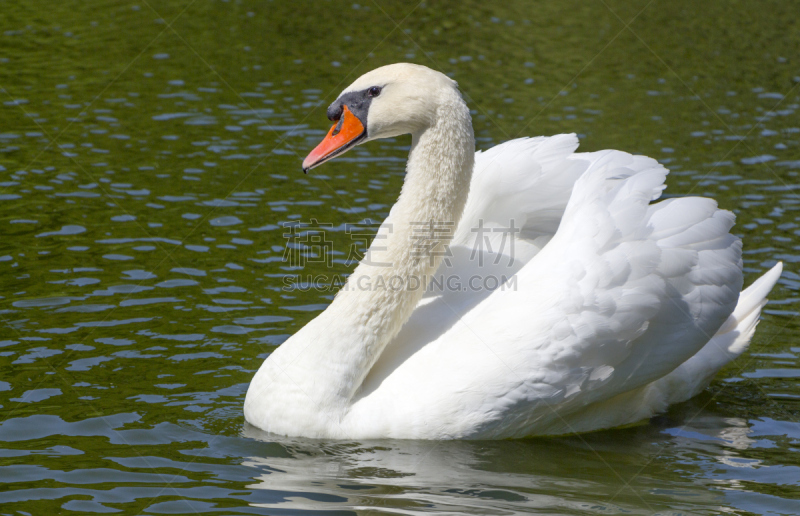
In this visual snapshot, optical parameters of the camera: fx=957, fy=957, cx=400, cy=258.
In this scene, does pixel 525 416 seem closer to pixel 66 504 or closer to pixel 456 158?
pixel 456 158

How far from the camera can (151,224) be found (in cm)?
983

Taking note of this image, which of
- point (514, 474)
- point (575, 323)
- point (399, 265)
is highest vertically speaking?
point (399, 265)

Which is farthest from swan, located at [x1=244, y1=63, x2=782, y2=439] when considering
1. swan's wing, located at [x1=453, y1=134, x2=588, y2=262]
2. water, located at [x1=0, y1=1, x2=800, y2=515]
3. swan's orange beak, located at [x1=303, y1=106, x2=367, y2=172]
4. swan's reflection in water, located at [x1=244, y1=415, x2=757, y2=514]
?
swan's wing, located at [x1=453, y1=134, x2=588, y2=262]

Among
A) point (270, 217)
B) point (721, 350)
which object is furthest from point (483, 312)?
point (270, 217)

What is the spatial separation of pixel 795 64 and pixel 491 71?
18.5 ft

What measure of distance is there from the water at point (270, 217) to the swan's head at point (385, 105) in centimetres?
195

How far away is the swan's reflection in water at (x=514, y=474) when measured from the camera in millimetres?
5285

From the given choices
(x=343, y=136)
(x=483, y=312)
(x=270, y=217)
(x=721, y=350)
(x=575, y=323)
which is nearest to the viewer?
(x=575, y=323)

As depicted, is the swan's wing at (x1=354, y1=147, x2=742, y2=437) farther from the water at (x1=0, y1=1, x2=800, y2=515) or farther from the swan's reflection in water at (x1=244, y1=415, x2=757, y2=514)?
the water at (x1=0, y1=1, x2=800, y2=515)

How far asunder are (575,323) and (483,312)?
63 cm

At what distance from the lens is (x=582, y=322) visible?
5.64 m

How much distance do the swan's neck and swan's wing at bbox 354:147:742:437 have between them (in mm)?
257

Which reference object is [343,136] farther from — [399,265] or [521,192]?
[521,192]

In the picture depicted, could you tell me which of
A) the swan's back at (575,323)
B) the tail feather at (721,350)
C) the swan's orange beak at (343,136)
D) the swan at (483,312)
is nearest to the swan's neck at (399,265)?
the swan at (483,312)
